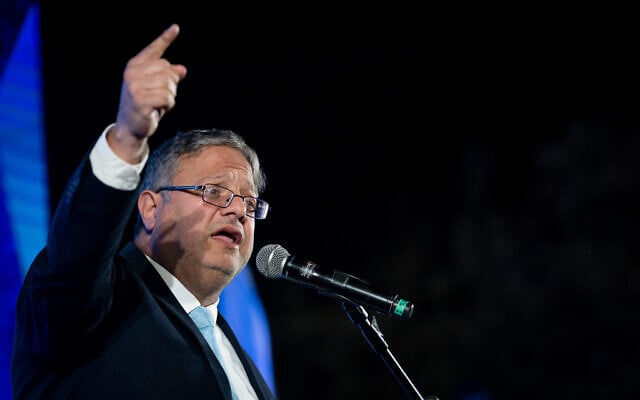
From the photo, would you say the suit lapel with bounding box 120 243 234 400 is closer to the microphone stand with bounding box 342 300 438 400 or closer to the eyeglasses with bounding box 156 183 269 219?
the eyeglasses with bounding box 156 183 269 219

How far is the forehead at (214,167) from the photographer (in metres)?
1.85

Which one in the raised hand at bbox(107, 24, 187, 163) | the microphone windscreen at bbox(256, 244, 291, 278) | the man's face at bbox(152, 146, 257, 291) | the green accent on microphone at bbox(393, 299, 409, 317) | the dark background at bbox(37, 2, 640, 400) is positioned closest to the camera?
the raised hand at bbox(107, 24, 187, 163)

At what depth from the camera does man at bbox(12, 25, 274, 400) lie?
1134 mm

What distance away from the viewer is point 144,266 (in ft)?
5.49

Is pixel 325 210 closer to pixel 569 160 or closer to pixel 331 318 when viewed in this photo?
pixel 331 318

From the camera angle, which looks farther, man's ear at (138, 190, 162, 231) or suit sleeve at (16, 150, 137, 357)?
man's ear at (138, 190, 162, 231)

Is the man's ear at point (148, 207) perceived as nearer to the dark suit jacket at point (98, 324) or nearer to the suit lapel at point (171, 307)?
the suit lapel at point (171, 307)

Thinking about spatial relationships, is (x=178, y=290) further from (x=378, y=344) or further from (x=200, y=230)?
(x=378, y=344)

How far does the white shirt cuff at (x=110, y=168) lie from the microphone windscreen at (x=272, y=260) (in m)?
0.45

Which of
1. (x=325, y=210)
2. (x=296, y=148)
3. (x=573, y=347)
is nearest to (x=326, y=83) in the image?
(x=296, y=148)

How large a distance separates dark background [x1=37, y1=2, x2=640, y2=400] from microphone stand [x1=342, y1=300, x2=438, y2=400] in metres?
1.69

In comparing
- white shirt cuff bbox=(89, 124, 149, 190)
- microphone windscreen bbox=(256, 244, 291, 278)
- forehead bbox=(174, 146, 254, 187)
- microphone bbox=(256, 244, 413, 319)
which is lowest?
microphone bbox=(256, 244, 413, 319)

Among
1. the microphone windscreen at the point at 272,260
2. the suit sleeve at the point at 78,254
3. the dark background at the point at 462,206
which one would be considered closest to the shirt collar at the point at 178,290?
the microphone windscreen at the point at 272,260

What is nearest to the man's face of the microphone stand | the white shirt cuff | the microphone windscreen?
the microphone windscreen
